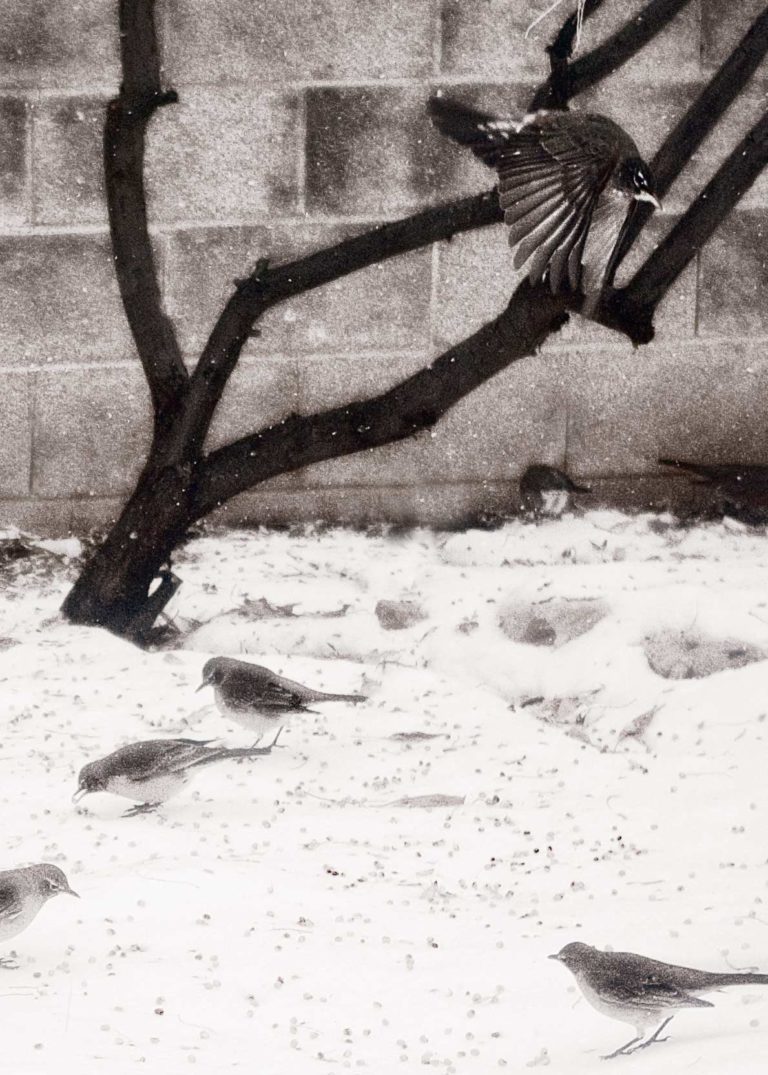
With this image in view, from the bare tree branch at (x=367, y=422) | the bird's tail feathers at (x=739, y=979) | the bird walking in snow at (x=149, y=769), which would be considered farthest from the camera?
the bare tree branch at (x=367, y=422)

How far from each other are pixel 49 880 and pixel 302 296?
2.89 m

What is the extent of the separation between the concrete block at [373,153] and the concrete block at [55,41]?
63 cm

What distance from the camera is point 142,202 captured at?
430 cm

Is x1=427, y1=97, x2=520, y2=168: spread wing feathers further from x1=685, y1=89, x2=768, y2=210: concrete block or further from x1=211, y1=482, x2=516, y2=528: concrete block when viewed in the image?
x1=211, y1=482, x2=516, y2=528: concrete block

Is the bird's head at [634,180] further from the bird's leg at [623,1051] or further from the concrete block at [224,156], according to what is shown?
the bird's leg at [623,1051]

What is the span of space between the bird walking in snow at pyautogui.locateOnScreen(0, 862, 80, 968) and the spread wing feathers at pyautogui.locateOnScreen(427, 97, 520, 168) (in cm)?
189

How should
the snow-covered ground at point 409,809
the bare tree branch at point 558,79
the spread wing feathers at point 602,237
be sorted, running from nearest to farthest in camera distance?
the snow-covered ground at point 409,809 → the spread wing feathers at point 602,237 → the bare tree branch at point 558,79

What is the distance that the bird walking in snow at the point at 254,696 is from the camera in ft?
11.5

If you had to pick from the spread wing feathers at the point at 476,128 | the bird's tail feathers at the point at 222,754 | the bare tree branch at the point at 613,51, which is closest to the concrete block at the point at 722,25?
the bare tree branch at the point at 613,51

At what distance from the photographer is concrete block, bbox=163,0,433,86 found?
490 cm

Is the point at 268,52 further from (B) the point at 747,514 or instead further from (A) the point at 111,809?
(A) the point at 111,809

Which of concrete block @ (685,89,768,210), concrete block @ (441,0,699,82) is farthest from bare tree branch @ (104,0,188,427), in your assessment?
concrete block @ (685,89,768,210)

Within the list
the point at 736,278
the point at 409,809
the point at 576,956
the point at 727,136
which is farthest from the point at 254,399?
the point at 576,956

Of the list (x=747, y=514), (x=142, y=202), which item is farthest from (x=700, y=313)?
(x=142, y=202)
